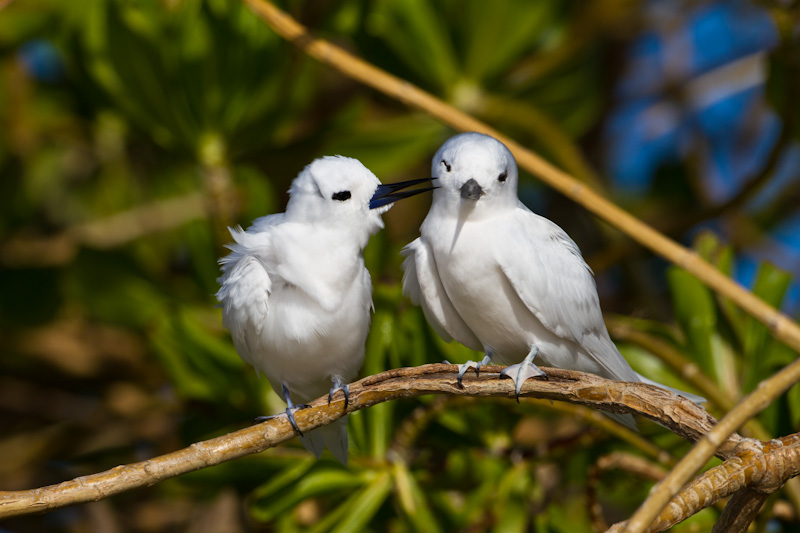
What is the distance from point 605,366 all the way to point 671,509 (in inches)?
22.6

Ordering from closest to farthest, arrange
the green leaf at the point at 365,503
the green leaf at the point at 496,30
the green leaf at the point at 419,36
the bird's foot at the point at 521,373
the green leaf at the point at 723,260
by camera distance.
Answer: the bird's foot at the point at 521,373 < the green leaf at the point at 365,503 < the green leaf at the point at 723,260 < the green leaf at the point at 419,36 < the green leaf at the point at 496,30

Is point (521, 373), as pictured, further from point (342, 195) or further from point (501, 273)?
point (342, 195)

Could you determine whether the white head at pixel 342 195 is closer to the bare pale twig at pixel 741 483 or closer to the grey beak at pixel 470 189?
the grey beak at pixel 470 189

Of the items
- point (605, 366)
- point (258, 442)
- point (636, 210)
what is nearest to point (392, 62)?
point (636, 210)

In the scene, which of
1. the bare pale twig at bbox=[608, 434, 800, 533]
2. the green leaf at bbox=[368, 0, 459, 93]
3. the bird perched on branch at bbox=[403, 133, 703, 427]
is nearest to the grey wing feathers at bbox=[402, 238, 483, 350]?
the bird perched on branch at bbox=[403, 133, 703, 427]

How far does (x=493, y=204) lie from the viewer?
2.18 metres

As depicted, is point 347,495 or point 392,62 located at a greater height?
point 392,62

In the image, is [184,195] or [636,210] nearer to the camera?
[184,195]

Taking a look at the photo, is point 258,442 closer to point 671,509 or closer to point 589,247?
point 671,509

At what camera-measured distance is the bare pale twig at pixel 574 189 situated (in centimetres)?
214

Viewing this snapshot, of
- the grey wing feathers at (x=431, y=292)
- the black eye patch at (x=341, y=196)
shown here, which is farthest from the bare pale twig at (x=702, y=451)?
the black eye patch at (x=341, y=196)

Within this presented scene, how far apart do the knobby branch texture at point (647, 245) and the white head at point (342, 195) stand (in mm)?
388

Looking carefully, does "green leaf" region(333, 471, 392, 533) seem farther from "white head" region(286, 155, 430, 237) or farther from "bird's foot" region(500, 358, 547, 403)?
"white head" region(286, 155, 430, 237)

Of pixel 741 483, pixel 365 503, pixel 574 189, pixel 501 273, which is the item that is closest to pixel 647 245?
pixel 574 189
